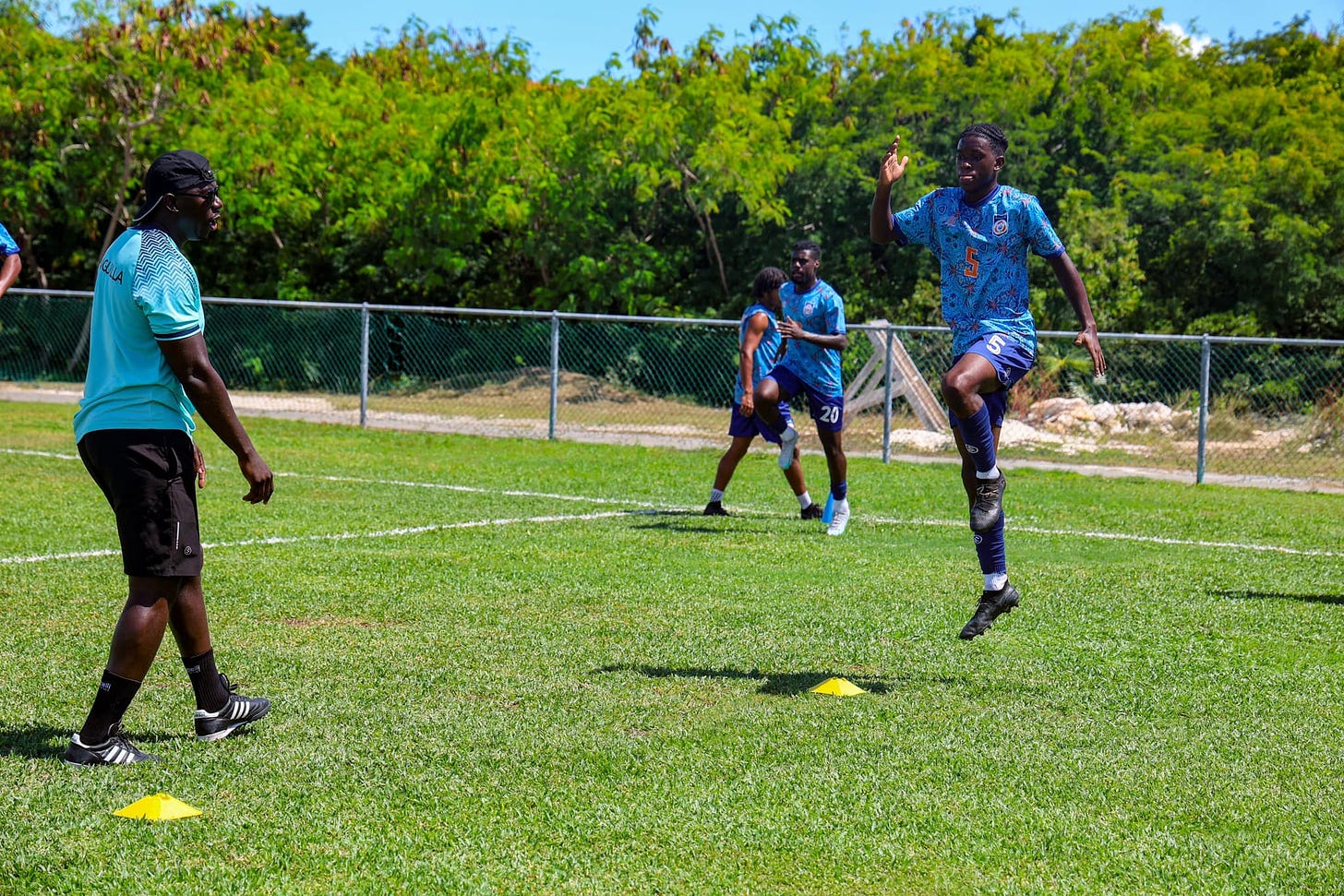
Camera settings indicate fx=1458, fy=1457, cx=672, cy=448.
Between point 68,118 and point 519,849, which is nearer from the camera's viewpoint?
point 519,849

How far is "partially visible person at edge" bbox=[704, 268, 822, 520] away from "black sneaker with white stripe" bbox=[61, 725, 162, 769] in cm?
688

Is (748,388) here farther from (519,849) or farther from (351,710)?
(519,849)

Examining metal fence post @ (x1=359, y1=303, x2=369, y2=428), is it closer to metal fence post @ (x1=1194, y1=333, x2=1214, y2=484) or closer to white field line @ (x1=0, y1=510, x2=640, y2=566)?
white field line @ (x1=0, y1=510, x2=640, y2=566)

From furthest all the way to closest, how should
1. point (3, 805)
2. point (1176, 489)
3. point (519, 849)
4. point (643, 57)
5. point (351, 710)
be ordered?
point (643, 57) < point (1176, 489) < point (351, 710) < point (3, 805) < point (519, 849)

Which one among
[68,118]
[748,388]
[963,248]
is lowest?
[748,388]

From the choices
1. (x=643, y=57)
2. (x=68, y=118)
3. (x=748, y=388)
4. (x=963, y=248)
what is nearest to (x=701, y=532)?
(x=748, y=388)

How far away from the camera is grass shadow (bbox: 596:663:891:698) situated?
5.77 metres

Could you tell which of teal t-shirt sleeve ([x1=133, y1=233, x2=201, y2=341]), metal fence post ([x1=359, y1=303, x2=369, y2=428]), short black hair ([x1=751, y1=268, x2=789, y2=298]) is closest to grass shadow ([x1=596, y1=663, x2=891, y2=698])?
teal t-shirt sleeve ([x1=133, y1=233, x2=201, y2=341])

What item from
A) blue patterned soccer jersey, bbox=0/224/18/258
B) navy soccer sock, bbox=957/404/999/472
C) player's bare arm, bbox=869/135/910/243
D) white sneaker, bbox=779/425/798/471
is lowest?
white sneaker, bbox=779/425/798/471

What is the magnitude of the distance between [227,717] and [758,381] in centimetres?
695

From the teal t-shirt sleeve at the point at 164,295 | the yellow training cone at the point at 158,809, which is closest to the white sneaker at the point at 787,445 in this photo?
the teal t-shirt sleeve at the point at 164,295

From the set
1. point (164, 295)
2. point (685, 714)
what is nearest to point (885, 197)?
point (685, 714)

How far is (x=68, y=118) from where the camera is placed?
2814cm

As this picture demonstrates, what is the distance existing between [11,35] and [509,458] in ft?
62.3
